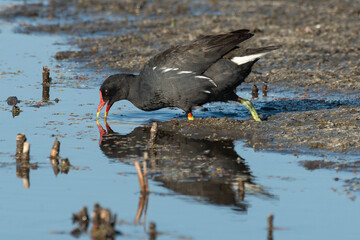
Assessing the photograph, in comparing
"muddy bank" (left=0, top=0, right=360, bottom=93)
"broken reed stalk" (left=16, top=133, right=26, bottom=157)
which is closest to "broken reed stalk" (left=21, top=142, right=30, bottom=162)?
"broken reed stalk" (left=16, top=133, right=26, bottom=157)

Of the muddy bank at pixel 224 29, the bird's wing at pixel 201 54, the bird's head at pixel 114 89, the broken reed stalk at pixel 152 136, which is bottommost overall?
the broken reed stalk at pixel 152 136

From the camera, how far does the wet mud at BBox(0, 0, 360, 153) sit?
9.79m

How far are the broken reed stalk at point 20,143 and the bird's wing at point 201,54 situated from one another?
8.88 feet

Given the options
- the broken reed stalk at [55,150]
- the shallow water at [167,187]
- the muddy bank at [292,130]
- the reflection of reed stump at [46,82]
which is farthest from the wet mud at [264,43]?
the broken reed stalk at [55,150]

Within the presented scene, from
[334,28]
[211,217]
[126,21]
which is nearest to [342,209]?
[211,217]

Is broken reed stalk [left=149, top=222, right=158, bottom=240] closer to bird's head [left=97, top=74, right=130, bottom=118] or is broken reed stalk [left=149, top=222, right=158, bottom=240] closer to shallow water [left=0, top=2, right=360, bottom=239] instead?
shallow water [left=0, top=2, right=360, bottom=239]

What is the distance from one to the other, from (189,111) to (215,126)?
1.63 feet

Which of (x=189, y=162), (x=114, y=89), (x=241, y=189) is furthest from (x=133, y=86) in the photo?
(x=241, y=189)

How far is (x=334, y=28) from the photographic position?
647 inches

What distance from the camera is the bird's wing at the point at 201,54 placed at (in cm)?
1002

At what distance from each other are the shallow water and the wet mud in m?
0.74

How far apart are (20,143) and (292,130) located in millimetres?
3905

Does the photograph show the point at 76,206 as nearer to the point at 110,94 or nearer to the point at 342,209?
the point at 342,209

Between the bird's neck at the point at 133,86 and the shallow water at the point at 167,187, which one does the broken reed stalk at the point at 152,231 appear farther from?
the bird's neck at the point at 133,86
